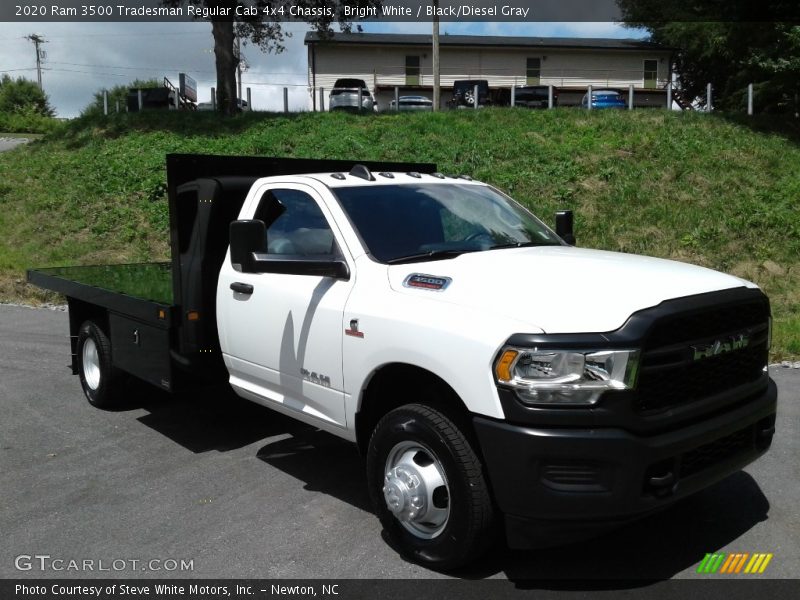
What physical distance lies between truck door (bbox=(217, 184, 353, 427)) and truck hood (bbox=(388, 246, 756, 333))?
0.54 metres

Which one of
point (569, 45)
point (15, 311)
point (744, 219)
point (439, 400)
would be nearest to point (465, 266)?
point (439, 400)

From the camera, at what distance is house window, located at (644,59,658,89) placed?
4931 centimetres

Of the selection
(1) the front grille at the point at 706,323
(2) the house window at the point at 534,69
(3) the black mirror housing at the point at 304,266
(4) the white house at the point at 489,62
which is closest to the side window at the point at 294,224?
→ (3) the black mirror housing at the point at 304,266

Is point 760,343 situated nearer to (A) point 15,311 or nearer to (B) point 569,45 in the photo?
(A) point 15,311

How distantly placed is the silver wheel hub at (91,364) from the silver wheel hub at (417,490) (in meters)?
3.90

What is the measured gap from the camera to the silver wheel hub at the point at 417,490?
3771mm

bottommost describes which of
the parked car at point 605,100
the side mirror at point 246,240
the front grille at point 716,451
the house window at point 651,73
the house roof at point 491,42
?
the front grille at point 716,451

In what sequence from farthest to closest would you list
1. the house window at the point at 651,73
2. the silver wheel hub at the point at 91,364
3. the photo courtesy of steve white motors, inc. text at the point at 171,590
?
the house window at the point at 651,73 → the silver wheel hub at the point at 91,364 → the photo courtesy of steve white motors, inc. text at the point at 171,590

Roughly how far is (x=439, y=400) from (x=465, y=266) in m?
0.73

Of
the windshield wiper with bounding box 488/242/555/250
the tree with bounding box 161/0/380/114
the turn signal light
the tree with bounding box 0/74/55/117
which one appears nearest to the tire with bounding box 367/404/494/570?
the turn signal light

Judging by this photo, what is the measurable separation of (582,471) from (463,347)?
2.43ft

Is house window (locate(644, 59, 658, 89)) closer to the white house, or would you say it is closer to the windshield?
the white house

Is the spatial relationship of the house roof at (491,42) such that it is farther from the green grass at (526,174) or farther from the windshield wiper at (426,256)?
the windshield wiper at (426,256)

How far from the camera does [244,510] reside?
15.2 ft
